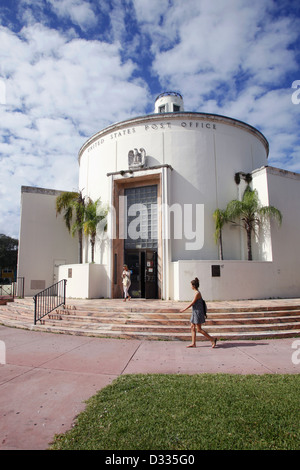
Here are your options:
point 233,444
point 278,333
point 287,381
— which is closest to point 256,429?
point 233,444

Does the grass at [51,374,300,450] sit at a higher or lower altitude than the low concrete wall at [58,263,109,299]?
lower

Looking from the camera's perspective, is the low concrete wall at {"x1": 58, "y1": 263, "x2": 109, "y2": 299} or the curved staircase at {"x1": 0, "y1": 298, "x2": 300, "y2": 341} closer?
the curved staircase at {"x1": 0, "y1": 298, "x2": 300, "y2": 341}

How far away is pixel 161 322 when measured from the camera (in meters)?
8.64

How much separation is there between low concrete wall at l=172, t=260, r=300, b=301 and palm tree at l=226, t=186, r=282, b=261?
4.56 feet

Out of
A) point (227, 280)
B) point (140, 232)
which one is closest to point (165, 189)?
point (140, 232)

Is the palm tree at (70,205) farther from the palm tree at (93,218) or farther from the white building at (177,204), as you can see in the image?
the palm tree at (93,218)

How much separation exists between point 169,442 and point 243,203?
12.0m

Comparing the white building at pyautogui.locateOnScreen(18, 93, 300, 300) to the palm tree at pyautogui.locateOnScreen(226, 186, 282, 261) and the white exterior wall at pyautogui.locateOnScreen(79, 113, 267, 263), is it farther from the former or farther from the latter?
the palm tree at pyautogui.locateOnScreen(226, 186, 282, 261)

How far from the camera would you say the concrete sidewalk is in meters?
3.46

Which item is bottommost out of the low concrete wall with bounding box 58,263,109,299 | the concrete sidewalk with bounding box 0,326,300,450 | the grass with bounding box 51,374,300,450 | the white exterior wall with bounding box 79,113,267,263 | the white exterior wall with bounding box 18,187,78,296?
the concrete sidewalk with bounding box 0,326,300,450

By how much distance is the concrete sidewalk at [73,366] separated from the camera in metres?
3.46

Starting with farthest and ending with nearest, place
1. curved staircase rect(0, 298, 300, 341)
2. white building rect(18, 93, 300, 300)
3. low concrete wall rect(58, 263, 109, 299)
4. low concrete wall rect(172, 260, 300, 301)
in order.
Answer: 1. low concrete wall rect(58, 263, 109, 299)
2. white building rect(18, 93, 300, 300)
3. low concrete wall rect(172, 260, 300, 301)
4. curved staircase rect(0, 298, 300, 341)

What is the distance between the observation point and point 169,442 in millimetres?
2873

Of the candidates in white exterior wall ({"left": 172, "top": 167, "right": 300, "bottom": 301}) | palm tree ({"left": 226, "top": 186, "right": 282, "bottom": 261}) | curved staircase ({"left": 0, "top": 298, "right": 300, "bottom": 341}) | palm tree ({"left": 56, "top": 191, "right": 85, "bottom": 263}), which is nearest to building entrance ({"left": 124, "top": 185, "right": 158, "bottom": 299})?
white exterior wall ({"left": 172, "top": 167, "right": 300, "bottom": 301})
